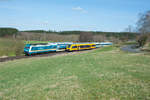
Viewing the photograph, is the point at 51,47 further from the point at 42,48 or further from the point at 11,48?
the point at 11,48

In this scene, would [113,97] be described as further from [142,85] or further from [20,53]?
[20,53]

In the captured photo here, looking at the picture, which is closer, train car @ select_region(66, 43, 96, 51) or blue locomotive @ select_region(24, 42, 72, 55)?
blue locomotive @ select_region(24, 42, 72, 55)

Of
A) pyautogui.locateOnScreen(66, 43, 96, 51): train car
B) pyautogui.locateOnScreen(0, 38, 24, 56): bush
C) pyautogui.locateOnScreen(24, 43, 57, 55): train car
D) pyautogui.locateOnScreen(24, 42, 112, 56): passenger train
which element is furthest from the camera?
pyautogui.locateOnScreen(66, 43, 96, 51): train car

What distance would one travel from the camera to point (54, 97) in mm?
6664

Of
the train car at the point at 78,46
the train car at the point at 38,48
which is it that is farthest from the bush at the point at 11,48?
the train car at the point at 78,46

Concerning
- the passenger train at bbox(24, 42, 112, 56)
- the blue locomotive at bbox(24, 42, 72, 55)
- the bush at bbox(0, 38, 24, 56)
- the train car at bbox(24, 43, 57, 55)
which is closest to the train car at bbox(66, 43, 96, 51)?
the passenger train at bbox(24, 42, 112, 56)

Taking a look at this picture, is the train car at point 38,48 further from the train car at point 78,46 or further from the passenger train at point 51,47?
the train car at point 78,46

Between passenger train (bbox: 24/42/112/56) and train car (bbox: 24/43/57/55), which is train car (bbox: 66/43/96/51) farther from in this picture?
train car (bbox: 24/43/57/55)

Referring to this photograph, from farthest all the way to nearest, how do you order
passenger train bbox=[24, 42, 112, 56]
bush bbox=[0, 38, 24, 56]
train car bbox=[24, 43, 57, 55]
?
1. bush bbox=[0, 38, 24, 56]
2. passenger train bbox=[24, 42, 112, 56]
3. train car bbox=[24, 43, 57, 55]

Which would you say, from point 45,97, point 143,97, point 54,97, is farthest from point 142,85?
point 45,97

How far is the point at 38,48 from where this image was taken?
32.3m

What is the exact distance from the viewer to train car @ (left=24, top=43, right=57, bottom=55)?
1211 inches

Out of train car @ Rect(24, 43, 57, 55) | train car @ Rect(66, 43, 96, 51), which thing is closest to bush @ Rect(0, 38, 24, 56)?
train car @ Rect(24, 43, 57, 55)

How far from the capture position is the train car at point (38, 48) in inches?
1211
